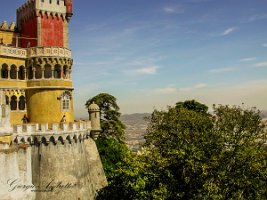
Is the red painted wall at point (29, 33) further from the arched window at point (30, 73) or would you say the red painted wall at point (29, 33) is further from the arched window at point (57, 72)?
the arched window at point (57, 72)

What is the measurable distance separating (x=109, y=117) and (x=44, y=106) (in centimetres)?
2235

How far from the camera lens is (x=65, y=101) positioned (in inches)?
1673

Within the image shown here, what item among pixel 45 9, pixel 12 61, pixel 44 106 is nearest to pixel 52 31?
pixel 45 9

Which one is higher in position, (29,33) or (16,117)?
(29,33)

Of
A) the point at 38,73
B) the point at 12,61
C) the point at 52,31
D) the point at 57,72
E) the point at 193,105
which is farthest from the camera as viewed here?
the point at 193,105

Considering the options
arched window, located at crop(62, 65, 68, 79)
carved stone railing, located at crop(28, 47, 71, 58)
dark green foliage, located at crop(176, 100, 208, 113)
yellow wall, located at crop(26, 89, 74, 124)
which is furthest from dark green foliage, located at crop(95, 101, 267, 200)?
dark green foliage, located at crop(176, 100, 208, 113)

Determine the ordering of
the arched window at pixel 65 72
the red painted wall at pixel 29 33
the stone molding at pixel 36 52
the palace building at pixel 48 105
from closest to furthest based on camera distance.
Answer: the palace building at pixel 48 105
the stone molding at pixel 36 52
the arched window at pixel 65 72
the red painted wall at pixel 29 33

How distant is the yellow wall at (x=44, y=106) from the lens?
41062 millimetres

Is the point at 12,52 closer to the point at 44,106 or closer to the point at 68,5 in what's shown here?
the point at 44,106

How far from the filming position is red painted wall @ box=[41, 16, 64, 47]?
140 ft

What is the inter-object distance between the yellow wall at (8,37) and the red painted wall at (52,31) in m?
5.62

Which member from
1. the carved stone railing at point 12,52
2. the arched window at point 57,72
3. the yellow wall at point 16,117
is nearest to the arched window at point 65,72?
the arched window at point 57,72

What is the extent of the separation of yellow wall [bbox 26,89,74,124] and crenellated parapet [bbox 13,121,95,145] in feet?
9.17

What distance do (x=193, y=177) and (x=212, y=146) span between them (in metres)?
3.13
